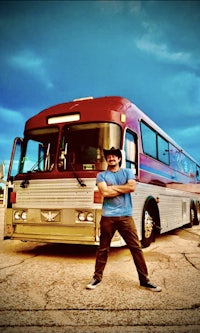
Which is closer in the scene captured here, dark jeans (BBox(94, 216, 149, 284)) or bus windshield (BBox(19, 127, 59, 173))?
dark jeans (BBox(94, 216, 149, 284))

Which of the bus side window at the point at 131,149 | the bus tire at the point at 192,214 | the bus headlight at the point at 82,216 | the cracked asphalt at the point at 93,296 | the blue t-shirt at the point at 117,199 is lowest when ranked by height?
the cracked asphalt at the point at 93,296

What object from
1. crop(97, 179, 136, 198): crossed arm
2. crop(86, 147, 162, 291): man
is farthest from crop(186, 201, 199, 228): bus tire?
crop(97, 179, 136, 198): crossed arm

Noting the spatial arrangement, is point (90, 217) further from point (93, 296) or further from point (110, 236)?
point (93, 296)

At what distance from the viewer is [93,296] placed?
147 inches

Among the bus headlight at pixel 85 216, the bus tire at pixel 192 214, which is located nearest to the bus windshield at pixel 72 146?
the bus headlight at pixel 85 216

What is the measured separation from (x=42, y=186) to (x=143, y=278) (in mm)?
2890

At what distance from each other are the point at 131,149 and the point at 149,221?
75.0 inches

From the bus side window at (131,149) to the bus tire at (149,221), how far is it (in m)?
1.07

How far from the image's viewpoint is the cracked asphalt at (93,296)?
2.88 m

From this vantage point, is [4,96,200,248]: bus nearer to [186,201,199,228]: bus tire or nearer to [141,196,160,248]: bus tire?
[141,196,160,248]: bus tire

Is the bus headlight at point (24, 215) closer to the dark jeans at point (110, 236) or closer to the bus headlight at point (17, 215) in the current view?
the bus headlight at point (17, 215)

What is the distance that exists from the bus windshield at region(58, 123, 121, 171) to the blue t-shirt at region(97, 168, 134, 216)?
4.80 ft

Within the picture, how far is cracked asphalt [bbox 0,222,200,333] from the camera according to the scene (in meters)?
2.88

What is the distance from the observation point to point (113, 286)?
13.7 ft
